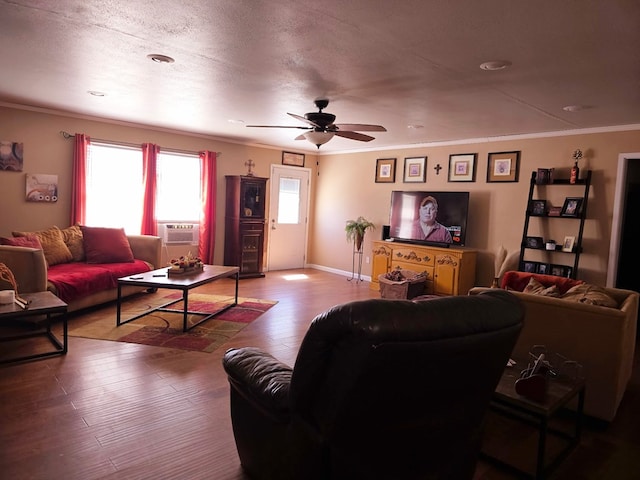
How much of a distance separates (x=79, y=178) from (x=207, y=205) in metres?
1.94

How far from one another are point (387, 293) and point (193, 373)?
3494 mm

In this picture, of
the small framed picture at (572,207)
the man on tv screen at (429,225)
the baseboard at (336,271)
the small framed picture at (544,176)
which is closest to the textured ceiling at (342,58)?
the small framed picture at (544,176)

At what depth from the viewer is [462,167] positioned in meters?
6.35

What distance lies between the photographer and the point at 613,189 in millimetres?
4879

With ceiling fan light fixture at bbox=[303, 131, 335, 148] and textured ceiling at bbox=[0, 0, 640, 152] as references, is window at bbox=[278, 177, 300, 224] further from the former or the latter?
ceiling fan light fixture at bbox=[303, 131, 335, 148]

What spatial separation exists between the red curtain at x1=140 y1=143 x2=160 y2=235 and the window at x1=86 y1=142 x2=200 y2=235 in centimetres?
8

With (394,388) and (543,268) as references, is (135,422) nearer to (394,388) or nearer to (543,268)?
(394,388)

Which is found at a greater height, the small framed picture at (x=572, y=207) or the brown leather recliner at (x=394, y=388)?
the small framed picture at (x=572, y=207)

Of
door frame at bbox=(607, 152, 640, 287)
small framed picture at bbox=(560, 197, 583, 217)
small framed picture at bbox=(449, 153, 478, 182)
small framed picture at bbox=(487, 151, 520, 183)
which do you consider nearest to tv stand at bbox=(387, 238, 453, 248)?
small framed picture at bbox=(449, 153, 478, 182)

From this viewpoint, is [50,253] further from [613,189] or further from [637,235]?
[637,235]

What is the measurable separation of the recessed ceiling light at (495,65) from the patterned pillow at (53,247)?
4878mm

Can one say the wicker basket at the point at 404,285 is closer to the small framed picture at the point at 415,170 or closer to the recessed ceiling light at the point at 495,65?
the small framed picture at the point at 415,170

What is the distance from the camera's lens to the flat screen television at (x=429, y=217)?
6188 mm

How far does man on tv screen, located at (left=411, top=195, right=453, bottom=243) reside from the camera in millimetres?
6387
